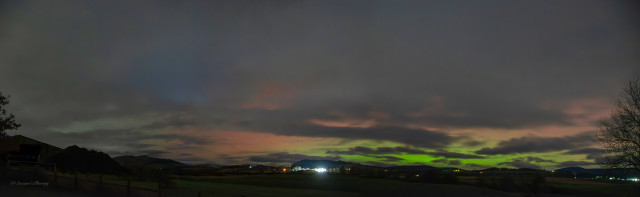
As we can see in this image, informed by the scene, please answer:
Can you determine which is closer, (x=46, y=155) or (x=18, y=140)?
(x=18, y=140)

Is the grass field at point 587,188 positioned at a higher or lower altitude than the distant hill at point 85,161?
lower

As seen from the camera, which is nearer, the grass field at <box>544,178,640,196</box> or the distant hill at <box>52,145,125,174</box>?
the grass field at <box>544,178,640,196</box>

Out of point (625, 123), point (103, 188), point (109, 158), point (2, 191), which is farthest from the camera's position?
point (109, 158)

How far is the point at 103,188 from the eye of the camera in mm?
31125

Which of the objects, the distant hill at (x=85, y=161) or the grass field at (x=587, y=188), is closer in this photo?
the grass field at (x=587, y=188)

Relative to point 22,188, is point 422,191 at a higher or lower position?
lower

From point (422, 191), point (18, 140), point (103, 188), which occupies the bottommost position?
point (422, 191)

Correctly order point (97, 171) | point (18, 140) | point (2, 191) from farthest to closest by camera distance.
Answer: point (97, 171)
point (18, 140)
point (2, 191)

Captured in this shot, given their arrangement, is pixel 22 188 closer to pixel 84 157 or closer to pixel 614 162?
pixel 614 162

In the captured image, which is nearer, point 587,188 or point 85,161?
point 587,188

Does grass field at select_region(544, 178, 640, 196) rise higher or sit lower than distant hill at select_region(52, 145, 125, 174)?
lower

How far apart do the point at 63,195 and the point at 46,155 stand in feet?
201

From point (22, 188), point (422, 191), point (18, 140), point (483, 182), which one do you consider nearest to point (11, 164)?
point (18, 140)

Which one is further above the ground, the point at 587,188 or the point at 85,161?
the point at 85,161
